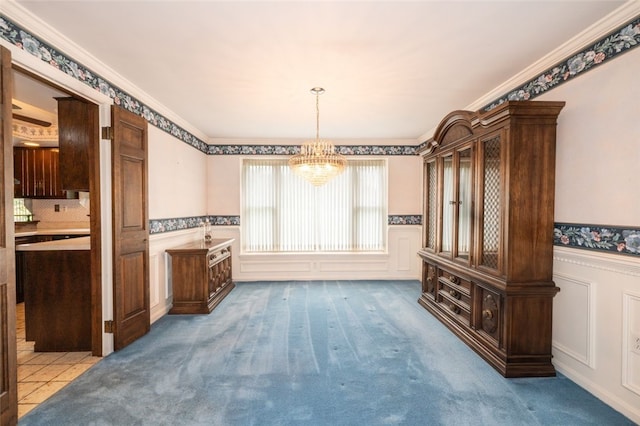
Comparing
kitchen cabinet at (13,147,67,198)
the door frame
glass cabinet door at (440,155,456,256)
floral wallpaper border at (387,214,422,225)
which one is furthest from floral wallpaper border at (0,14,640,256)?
kitchen cabinet at (13,147,67,198)

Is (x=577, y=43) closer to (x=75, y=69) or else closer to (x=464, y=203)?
(x=464, y=203)

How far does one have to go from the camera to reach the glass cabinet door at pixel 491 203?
2.69m

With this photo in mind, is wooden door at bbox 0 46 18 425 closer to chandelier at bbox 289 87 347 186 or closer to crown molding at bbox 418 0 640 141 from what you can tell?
chandelier at bbox 289 87 347 186

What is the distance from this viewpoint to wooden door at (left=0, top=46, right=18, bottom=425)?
1.89 m

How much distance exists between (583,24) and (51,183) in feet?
24.5

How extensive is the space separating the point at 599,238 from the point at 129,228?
411 cm

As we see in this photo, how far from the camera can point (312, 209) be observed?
591cm

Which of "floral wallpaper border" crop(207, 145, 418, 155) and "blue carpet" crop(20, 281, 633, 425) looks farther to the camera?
"floral wallpaper border" crop(207, 145, 418, 155)

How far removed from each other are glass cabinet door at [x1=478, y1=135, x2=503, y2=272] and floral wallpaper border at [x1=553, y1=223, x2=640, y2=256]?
0.47 m

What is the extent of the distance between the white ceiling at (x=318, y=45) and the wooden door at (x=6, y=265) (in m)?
0.62

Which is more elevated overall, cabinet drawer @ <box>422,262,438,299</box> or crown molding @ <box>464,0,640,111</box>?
crown molding @ <box>464,0,640,111</box>

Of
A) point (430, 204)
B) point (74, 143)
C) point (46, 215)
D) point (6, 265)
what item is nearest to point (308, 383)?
point (6, 265)

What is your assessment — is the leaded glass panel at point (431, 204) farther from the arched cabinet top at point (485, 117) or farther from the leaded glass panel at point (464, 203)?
the leaded glass panel at point (464, 203)

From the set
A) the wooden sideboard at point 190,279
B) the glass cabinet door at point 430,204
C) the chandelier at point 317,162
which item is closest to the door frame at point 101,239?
the wooden sideboard at point 190,279
